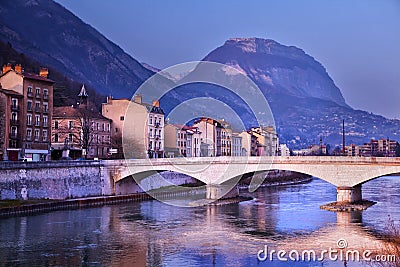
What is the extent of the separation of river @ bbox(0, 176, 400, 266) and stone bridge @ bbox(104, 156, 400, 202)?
330cm

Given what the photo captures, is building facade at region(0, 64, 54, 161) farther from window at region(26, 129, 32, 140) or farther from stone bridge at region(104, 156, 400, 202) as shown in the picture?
stone bridge at region(104, 156, 400, 202)

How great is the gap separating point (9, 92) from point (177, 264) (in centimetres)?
3946

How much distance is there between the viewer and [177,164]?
204 feet

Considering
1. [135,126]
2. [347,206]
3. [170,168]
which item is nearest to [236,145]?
[135,126]

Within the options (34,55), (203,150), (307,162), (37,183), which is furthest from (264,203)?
(34,55)

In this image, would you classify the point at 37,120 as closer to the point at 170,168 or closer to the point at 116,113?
the point at 170,168

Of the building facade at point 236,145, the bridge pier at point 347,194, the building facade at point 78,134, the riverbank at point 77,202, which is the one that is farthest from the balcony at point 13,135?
the building facade at point 236,145

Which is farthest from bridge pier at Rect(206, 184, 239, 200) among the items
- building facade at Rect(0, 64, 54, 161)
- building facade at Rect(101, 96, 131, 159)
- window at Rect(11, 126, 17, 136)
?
building facade at Rect(101, 96, 131, 159)

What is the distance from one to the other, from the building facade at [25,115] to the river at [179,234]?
16048mm

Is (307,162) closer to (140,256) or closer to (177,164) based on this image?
(177,164)

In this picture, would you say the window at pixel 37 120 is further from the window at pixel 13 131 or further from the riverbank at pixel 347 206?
the riverbank at pixel 347 206

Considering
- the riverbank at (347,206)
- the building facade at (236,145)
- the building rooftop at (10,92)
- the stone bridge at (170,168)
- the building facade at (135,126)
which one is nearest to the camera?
the riverbank at (347,206)

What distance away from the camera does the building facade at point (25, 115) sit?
209 feet

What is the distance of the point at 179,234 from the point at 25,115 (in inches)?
1295
